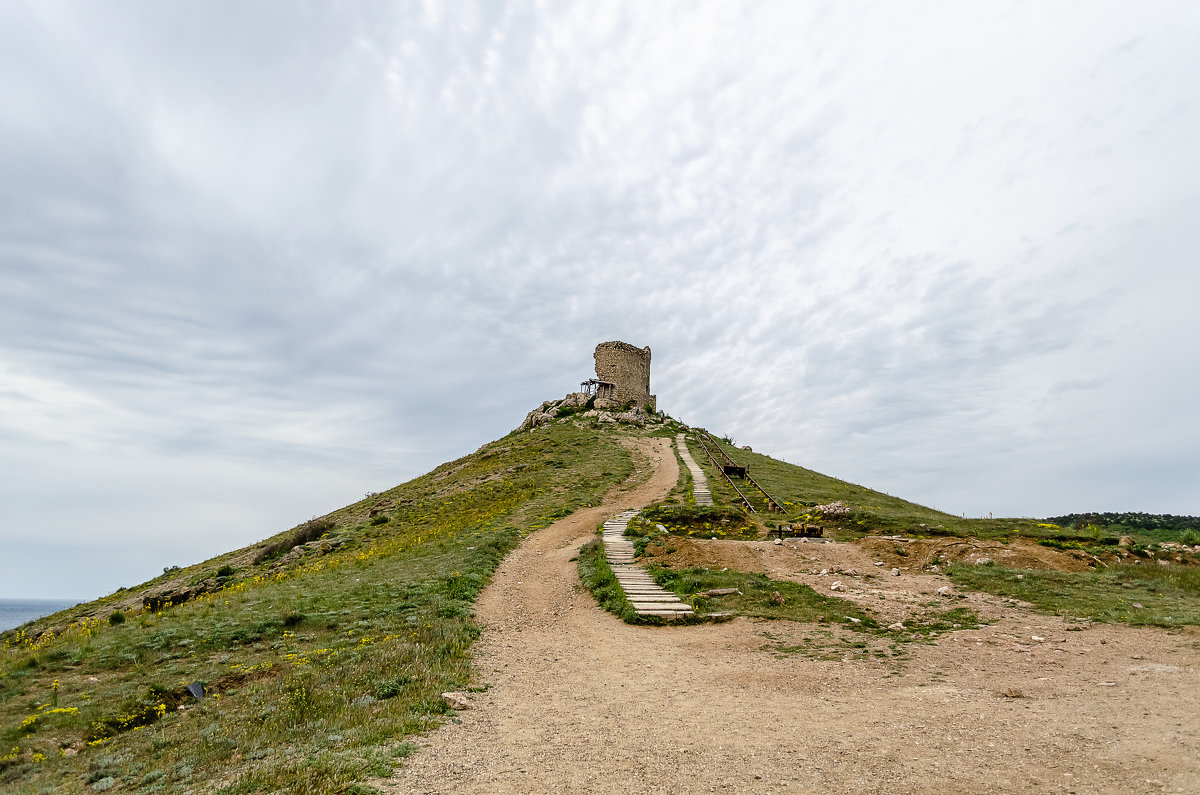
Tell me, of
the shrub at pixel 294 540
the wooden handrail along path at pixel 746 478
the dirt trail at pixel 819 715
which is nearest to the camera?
the dirt trail at pixel 819 715

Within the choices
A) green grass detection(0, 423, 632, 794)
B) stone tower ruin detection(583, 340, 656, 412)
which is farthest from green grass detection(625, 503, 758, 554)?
stone tower ruin detection(583, 340, 656, 412)

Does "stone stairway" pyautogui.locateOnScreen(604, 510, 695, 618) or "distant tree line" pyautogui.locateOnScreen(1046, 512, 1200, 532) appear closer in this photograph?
"stone stairway" pyautogui.locateOnScreen(604, 510, 695, 618)

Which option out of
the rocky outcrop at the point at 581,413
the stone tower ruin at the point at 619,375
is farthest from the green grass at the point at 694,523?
the stone tower ruin at the point at 619,375

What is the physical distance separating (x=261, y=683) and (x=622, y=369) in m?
55.8

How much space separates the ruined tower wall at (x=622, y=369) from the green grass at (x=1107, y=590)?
162 feet

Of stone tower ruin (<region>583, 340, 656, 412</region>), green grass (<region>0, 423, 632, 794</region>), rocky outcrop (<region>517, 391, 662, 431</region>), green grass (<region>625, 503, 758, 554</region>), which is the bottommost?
green grass (<region>0, 423, 632, 794</region>)

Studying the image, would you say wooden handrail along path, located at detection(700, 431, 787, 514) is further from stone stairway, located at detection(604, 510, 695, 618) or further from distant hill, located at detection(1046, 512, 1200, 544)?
distant hill, located at detection(1046, 512, 1200, 544)

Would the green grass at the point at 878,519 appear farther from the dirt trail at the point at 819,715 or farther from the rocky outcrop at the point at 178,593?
the rocky outcrop at the point at 178,593

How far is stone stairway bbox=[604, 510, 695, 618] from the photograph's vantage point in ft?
45.0

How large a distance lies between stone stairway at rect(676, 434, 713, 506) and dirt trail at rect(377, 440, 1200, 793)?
54.7ft

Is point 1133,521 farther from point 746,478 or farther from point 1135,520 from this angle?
point 746,478

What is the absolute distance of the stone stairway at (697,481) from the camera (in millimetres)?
29502

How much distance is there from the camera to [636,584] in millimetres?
16203

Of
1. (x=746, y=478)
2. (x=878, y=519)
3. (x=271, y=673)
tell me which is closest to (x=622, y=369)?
(x=746, y=478)
